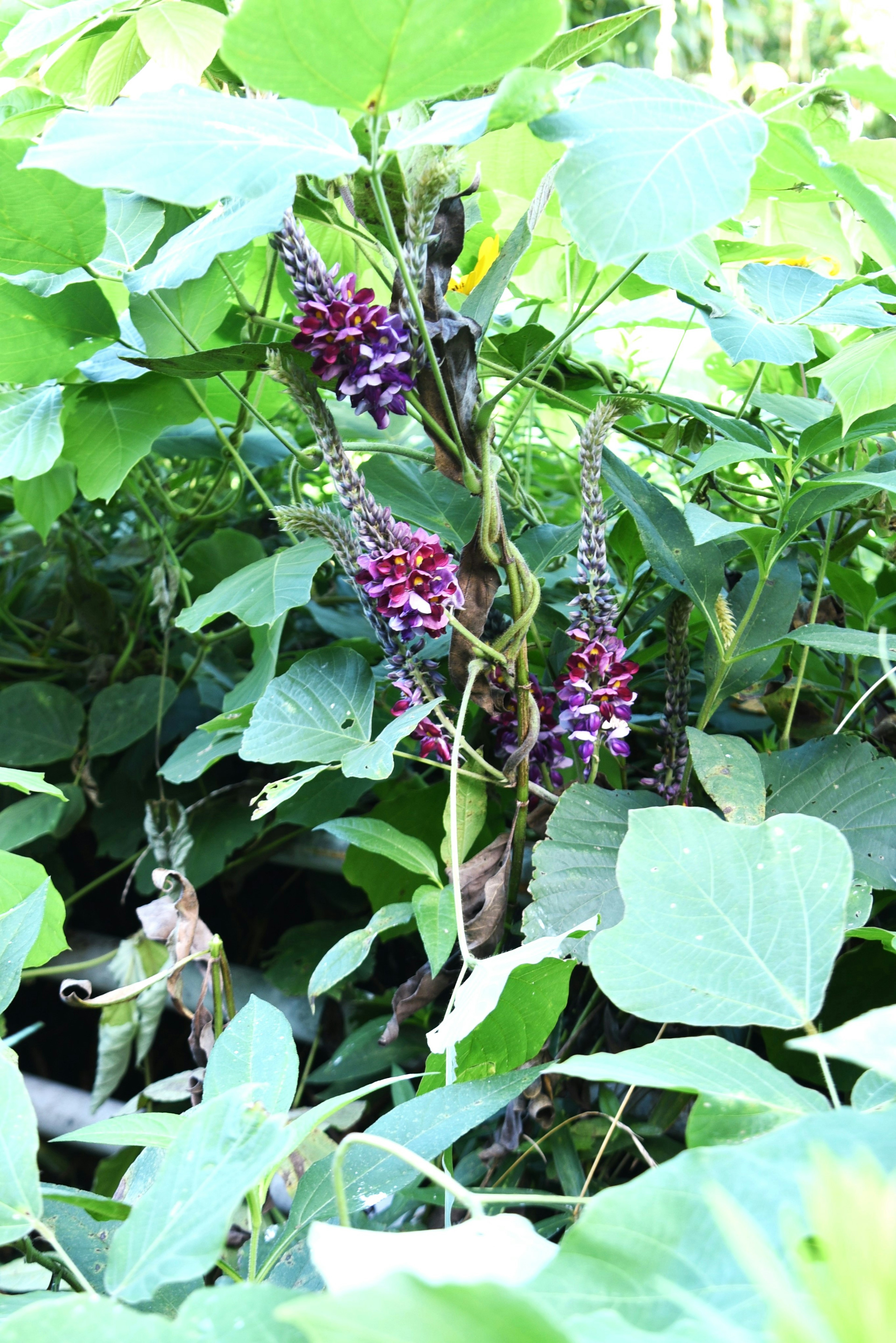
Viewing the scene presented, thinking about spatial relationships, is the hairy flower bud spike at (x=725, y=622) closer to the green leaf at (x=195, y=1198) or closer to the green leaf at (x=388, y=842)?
the green leaf at (x=388, y=842)

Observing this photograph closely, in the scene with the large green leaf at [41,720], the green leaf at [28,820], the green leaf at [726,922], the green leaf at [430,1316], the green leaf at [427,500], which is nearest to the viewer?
the green leaf at [430,1316]

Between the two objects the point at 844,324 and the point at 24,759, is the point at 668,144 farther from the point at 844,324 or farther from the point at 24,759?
the point at 24,759

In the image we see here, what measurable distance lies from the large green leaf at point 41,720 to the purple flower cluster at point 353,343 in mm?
481

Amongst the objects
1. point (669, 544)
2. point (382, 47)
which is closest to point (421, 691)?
point (669, 544)

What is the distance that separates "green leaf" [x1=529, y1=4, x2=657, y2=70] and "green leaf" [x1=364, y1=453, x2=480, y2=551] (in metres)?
0.19

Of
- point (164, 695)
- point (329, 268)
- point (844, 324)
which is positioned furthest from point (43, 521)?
point (844, 324)

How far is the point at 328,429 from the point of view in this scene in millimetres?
370

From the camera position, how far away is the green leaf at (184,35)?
1.39ft

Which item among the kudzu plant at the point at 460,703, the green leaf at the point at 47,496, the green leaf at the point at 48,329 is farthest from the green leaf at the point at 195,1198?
the green leaf at the point at 47,496

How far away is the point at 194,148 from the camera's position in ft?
0.84

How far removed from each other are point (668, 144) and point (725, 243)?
284 mm

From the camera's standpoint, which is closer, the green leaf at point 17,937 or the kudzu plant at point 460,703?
the kudzu plant at point 460,703

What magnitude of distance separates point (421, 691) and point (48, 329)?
297 millimetres

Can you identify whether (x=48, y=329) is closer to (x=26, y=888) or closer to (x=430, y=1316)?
(x=26, y=888)
